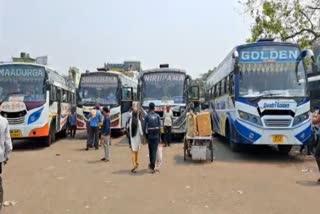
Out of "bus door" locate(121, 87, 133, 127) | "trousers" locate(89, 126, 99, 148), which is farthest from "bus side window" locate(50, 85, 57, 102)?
"bus door" locate(121, 87, 133, 127)

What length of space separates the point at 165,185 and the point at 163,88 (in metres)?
10.7

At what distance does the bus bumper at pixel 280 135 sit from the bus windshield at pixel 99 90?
33.9ft

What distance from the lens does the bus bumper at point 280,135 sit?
43.9ft

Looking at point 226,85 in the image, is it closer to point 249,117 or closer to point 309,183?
point 249,117

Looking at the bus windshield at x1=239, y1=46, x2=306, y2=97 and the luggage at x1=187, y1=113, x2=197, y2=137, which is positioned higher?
the bus windshield at x1=239, y1=46, x2=306, y2=97

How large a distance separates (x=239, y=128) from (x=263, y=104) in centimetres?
103

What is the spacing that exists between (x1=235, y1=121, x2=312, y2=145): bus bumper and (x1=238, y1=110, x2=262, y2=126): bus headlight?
146 mm

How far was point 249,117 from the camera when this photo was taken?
538 inches

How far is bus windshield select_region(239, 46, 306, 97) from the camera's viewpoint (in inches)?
540

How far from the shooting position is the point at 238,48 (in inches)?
569

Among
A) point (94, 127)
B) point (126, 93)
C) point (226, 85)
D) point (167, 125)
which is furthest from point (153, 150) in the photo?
point (126, 93)

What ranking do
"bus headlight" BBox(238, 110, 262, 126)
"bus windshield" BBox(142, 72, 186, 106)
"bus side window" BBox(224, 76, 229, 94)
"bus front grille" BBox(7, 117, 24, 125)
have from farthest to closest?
1. "bus windshield" BBox(142, 72, 186, 106)
2. "bus front grille" BBox(7, 117, 24, 125)
3. "bus side window" BBox(224, 76, 229, 94)
4. "bus headlight" BBox(238, 110, 262, 126)

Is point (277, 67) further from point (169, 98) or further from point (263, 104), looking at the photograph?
point (169, 98)

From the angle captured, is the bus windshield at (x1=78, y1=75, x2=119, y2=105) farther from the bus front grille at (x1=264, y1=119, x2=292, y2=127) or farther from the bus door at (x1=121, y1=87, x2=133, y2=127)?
the bus front grille at (x1=264, y1=119, x2=292, y2=127)
